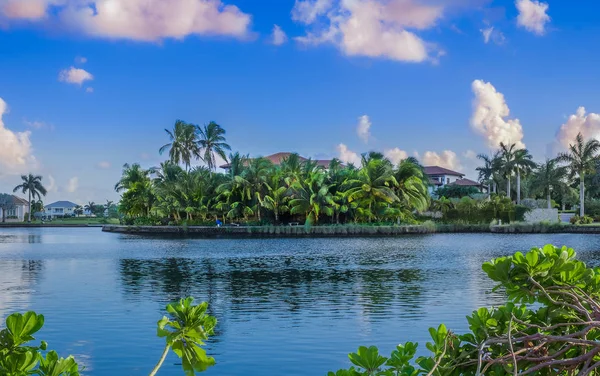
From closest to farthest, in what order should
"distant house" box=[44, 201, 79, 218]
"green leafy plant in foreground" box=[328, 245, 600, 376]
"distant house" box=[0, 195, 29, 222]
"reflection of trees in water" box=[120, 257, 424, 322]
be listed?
1. "green leafy plant in foreground" box=[328, 245, 600, 376]
2. "reflection of trees in water" box=[120, 257, 424, 322]
3. "distant house" box=[0, 195, 29, 222]
4. "distant house" box=[44, 201, 79, 218]

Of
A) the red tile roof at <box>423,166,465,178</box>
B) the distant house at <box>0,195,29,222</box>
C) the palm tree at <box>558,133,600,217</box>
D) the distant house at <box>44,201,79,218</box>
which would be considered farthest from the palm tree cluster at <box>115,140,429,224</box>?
the distant house at <box>44,201,79,218</box>

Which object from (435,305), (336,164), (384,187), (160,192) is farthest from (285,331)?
(160,192)

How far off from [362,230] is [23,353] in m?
43.1

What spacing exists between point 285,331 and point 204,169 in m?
44.2

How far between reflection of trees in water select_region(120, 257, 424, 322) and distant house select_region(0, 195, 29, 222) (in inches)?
3124

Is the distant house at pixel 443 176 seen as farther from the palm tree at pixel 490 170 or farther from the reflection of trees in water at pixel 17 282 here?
the reflection of trees in water at pixel 17 282

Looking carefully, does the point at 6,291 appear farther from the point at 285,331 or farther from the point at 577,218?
the point at 577,218

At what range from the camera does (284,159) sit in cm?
5072

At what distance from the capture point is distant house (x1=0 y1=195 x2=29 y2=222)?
314 feet

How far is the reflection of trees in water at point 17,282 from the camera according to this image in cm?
1414

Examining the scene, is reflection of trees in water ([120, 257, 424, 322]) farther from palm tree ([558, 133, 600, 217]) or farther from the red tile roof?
the red tile roof

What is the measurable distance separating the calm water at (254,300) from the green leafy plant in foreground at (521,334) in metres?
5.78

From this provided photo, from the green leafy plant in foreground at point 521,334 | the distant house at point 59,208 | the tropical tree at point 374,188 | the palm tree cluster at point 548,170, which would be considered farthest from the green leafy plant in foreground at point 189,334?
the distant house at point 59,208

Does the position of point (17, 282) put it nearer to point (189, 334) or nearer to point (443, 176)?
point (189, 334)
